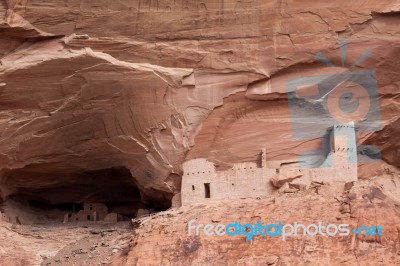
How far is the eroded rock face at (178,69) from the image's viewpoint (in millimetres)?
17516

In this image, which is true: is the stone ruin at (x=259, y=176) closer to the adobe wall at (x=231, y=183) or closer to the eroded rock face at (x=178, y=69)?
the adobe wall at (x=231, y=183)

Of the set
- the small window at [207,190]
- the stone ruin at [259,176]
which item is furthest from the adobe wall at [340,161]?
the small window at [207,190]

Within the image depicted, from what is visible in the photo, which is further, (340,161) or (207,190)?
(207,190)

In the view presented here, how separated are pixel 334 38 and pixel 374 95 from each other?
160cm

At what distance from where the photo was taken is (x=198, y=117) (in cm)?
1806

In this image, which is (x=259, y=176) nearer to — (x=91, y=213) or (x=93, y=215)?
(x=93, y=215)

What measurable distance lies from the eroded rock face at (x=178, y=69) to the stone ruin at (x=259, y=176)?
691 millimetres

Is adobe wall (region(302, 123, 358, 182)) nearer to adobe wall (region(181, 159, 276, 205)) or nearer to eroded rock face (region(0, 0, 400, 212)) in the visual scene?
eroded rock face (region(0, 0, 400, 212))

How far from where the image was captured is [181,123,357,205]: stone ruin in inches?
672

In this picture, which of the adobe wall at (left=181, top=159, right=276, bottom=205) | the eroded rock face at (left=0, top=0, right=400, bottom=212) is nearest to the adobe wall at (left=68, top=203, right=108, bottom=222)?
the eroded rock face at (left=0, top=0, right=400, bottom=212)

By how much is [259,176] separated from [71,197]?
19.8 feet

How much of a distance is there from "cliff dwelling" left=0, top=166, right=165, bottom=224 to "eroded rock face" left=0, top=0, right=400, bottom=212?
1564mm

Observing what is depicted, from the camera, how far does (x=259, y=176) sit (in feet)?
56.5

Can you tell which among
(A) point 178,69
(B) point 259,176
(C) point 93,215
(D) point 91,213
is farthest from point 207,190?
(D) point 91,213
